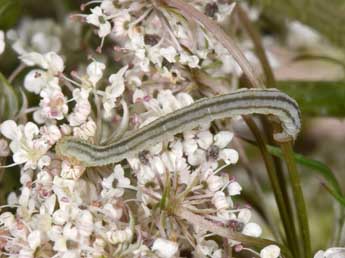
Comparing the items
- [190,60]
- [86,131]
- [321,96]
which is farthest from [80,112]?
[321,96]

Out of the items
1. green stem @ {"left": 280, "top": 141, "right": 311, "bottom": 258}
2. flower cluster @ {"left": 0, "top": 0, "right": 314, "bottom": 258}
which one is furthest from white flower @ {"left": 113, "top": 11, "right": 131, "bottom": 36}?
green stem @ {"left": 280, "top": 141, "right": 311, "bottom": 258}

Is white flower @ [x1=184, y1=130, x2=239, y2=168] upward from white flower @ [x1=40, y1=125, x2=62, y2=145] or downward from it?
downward

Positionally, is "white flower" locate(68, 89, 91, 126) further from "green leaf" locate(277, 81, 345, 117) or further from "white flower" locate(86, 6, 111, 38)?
"green leaf" locate(277, 81, 345, 117)

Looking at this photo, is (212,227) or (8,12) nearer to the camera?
(212,227)

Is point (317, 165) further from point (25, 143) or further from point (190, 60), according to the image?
point (25, 143)

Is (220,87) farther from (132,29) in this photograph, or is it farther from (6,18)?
(6,18)
